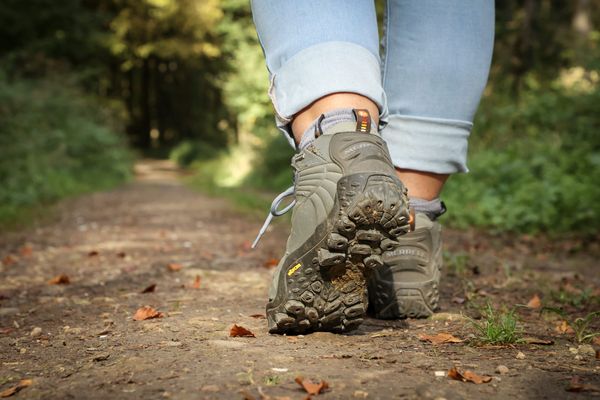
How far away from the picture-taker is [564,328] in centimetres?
191

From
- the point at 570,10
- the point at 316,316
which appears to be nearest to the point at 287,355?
the point at 316,316

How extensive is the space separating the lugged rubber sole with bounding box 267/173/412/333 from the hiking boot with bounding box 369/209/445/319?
0.31 m

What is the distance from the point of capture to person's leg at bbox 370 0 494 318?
2.02 meters

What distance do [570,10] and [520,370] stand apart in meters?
17.0

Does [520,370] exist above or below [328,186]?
below

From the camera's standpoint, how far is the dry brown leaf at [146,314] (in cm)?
200

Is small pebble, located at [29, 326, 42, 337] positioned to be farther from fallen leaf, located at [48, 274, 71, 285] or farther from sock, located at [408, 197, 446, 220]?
sock, located at [408, 197, 446, 220]

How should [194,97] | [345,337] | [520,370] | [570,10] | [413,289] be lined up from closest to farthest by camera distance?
[520,370] < [345,337] < [413,289] < [570,10] < [194,97]

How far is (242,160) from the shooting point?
17266 millimetres

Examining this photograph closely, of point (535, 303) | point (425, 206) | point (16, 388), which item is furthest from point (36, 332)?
point (535, 303)

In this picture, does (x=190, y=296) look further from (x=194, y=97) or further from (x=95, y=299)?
(x=194, y=97)

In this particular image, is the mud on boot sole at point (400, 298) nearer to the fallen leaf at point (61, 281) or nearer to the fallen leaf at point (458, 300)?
the fallen leaf at point (458, 300)

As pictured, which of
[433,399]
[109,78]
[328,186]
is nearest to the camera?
[433,399]

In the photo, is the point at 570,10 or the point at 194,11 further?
the point at 194,11
